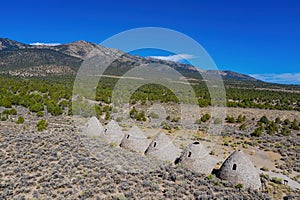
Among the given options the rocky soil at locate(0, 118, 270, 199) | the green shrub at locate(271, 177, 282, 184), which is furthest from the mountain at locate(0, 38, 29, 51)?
the green shrub at locate(271, 177, 282, 184)

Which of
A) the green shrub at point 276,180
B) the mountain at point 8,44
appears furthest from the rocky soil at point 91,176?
the mountain at point 8,44

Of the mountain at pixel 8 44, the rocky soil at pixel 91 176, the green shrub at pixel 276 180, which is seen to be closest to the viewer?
the rocky soil at pixel 91 176

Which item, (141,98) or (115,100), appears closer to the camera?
(115,100)

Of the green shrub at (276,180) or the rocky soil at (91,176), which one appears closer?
the rocky soil at (91,176)

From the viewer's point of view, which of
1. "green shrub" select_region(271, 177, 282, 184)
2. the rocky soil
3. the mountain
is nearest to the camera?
the rocky soil

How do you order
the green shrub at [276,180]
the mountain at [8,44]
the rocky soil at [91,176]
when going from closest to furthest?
the rocky soil at [91,176] → the green shrub at [276,180] → the mountain at [8,44]

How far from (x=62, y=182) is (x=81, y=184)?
0.89 meters

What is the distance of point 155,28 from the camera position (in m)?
19.3

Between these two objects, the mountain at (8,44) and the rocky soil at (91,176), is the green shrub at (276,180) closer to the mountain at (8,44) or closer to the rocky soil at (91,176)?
the rocky soil at (91,176)

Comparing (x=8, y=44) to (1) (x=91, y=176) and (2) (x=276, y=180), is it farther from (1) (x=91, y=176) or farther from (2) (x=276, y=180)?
(2) (x=276, y=180)

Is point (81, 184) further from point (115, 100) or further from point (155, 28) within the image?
point (115, 100)

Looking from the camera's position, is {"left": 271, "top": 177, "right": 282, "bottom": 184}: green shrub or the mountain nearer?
{"left": 271, "top": 177, "right": 282, "bottom": 184}: green shrub

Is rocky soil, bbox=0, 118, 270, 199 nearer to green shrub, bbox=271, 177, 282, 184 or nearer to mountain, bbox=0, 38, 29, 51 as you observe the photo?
green shrub, bbox=271, 177, 282, 184

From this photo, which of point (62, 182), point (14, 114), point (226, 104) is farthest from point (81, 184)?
point (226, 104)
